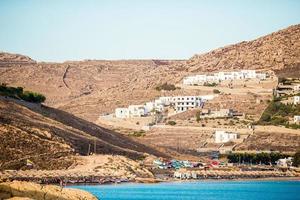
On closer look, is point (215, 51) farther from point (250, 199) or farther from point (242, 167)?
Result: point (250, 199)

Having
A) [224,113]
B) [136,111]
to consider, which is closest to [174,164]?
[224,113]

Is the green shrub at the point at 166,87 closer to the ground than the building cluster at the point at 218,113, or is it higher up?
higher up

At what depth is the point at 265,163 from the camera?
108875 mm

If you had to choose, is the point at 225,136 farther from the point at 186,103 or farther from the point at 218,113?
the point at 186,103

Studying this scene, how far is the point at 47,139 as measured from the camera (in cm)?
9088

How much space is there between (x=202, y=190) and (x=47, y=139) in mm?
18952

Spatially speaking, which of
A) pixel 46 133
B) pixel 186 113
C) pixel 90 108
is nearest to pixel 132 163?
pixel 46 133

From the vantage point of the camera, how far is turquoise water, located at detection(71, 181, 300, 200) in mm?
69875

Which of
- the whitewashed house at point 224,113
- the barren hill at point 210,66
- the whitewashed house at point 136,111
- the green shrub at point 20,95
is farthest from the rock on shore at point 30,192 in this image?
the barren hill at point 210,66

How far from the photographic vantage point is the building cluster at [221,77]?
494ft

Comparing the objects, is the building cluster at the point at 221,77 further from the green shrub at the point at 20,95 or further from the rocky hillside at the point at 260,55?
the green shrub at the point at 20,95

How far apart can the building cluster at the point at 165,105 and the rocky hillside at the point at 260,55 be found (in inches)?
938

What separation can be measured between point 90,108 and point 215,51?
4070cm

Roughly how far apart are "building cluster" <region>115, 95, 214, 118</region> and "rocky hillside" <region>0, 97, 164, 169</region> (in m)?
24.4
